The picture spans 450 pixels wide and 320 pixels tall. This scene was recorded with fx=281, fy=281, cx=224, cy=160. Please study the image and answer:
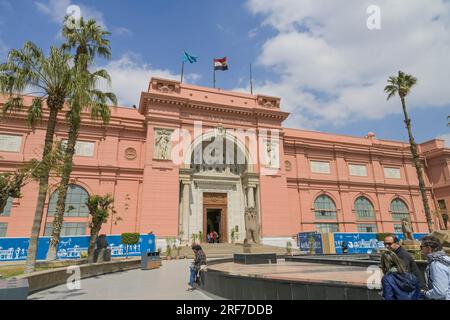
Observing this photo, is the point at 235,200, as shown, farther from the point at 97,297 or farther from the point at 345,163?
the point at 97,297

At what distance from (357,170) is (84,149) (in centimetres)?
2752

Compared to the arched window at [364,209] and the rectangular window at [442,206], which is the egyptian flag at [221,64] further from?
the rectangular window at [442,206]

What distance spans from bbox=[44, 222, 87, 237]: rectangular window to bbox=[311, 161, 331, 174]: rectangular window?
72.0ft

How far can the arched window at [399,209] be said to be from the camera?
102 ft

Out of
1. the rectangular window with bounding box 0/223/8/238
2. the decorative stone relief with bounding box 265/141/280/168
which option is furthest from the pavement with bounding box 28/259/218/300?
the decorative stone relief with bounding box 265/141/280/168

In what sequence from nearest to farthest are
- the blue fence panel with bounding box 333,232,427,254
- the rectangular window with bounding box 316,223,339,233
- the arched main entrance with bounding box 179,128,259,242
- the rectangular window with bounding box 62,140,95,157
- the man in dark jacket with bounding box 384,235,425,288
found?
the man in dark jacket with bounding box 384,235,425,288 < the blue fence panel with bounding box 333,232,427,254 < the rectangular window with bounding box 62,140,95,157 < the arched main entrance with bounding box 179,128,259,242 < the rectangular window with bounding box 316,223,339,233

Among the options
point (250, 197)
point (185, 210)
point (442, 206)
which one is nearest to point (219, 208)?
point (250, 197)

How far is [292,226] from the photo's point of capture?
2641cm

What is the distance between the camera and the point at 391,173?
32.7 meters

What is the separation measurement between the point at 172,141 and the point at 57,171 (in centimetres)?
1288

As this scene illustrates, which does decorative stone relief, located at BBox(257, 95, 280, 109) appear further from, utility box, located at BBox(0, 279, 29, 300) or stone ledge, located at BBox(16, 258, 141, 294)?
utility box, located at BBox(0, 279, 29, 300)

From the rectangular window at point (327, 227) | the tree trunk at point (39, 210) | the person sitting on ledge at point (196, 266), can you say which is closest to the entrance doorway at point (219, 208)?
the rectangular window at point (327, 227)

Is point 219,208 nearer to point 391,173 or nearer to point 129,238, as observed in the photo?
point 129,238

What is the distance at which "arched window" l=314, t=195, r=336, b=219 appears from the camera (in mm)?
28234
